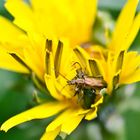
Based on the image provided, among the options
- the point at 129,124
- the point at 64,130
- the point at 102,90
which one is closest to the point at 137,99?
the point at 129,124

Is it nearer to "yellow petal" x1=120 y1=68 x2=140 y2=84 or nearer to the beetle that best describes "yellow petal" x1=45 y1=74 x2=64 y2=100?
the beetle

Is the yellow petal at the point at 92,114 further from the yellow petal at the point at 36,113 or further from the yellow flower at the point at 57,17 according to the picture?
the yellow flower at the point at 57,17

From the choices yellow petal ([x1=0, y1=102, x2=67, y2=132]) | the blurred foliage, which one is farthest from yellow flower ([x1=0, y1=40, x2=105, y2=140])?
the blurred foliage

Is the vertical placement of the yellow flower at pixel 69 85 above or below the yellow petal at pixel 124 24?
below

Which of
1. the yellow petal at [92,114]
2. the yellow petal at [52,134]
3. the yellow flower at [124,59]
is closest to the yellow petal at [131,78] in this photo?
the yellow flower at [124,59]

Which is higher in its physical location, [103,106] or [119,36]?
[119,36]

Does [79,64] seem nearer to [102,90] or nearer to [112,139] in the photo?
[102,90]
